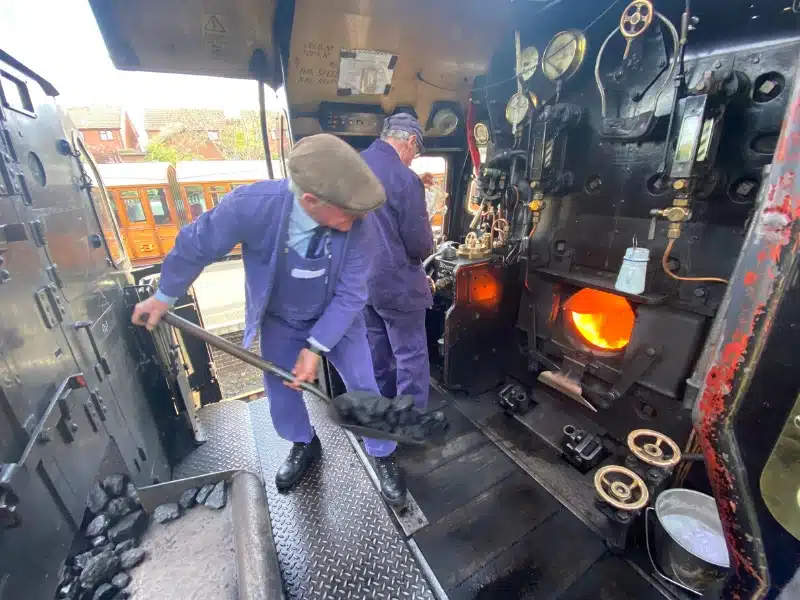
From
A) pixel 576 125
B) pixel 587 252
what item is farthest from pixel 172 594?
pixel 576 125

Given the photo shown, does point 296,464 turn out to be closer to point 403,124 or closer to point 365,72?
point 403,124

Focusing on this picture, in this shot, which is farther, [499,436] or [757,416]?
[499,436]

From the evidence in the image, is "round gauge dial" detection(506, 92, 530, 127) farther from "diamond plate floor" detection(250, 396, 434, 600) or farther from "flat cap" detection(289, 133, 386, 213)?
"diamond plate floor" detection(250, 396, 434, 600)

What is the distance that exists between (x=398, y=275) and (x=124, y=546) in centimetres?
226

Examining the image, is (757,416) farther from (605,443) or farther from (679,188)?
(605,443)

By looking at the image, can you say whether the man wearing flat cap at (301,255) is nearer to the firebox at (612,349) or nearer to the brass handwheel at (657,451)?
the brass handwheel at (657,451)

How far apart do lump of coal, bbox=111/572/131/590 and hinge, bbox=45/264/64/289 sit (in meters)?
1.49

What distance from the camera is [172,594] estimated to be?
1659 millimetres

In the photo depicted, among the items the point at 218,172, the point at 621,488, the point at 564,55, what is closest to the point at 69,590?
the point at 621,488

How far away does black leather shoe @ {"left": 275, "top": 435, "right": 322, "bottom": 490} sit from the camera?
2.50 meters

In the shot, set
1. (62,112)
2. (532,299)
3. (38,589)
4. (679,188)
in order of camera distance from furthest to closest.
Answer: (532,299) → (62,112) → (679,188) → (38,589)

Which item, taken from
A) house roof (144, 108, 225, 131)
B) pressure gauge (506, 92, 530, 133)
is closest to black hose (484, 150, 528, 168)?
pressure gauge (506, 92, 530, 133)

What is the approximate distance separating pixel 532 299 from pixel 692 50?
6.72 feet

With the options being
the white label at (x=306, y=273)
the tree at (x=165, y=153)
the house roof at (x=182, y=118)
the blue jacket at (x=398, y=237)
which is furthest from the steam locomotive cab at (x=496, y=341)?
the house roof at (x=182, y=118)
